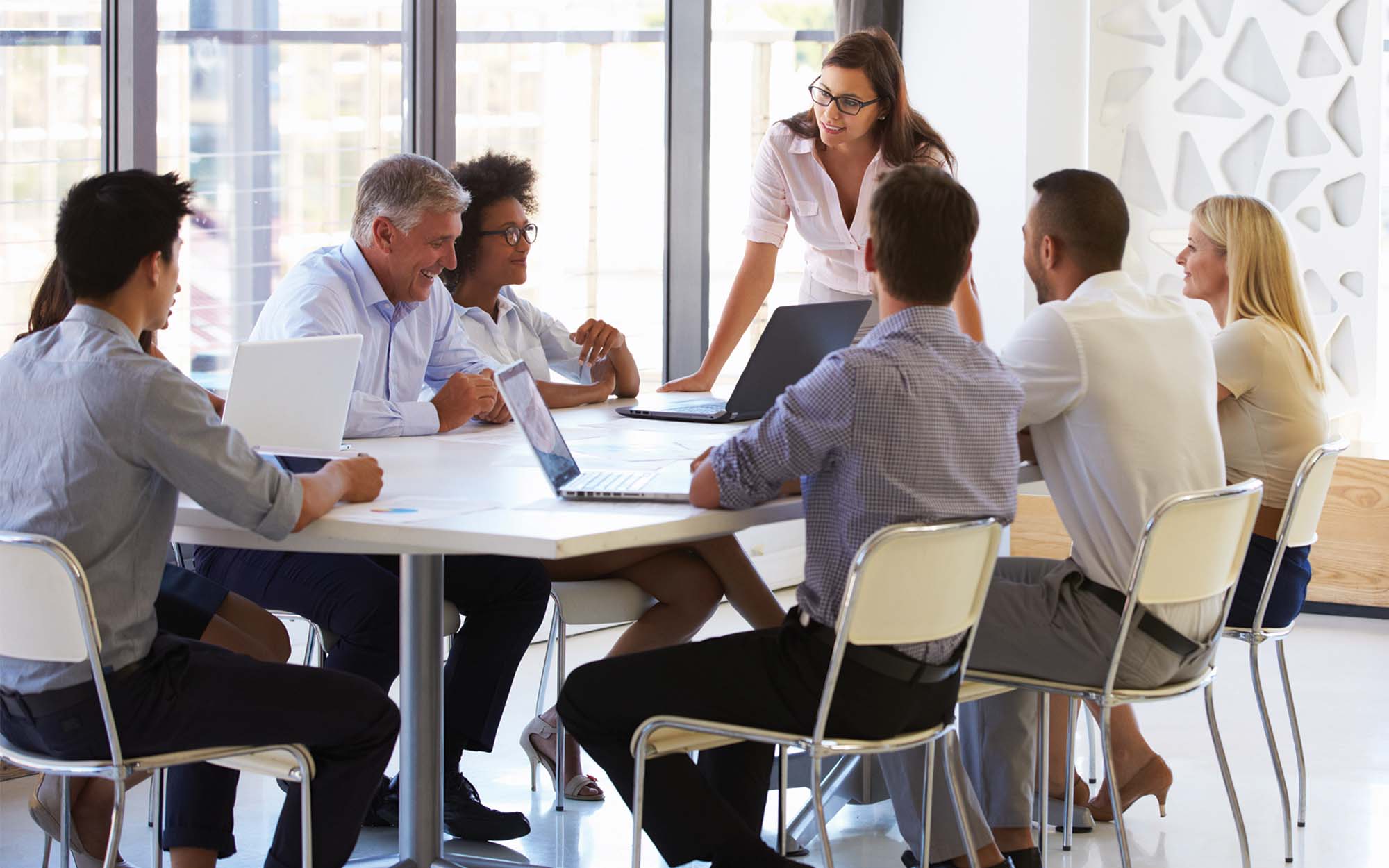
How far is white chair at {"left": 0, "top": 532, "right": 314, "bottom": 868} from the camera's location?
5.89ft

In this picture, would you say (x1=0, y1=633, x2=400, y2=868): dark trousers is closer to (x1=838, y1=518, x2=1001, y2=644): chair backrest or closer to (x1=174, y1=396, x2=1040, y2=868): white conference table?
(x1=174, y1=396, x2=1040, y2=868): white conference table

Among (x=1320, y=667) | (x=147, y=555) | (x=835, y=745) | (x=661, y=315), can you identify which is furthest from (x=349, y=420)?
(x=1320, y=667)

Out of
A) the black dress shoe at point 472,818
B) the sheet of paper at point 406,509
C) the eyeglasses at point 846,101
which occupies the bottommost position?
the black dress shoe at point 472,818

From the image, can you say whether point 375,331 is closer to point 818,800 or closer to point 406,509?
point 406,509

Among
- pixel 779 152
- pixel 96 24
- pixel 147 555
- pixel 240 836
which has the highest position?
pixel 96 24

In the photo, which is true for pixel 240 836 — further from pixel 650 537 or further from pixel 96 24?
pixel 96 24

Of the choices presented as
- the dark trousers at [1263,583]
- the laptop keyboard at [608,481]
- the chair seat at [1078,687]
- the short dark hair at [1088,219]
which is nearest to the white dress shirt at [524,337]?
the laptop keyboard at [608,481]

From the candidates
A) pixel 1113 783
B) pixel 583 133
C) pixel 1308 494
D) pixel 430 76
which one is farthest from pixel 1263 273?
pixel 583 133

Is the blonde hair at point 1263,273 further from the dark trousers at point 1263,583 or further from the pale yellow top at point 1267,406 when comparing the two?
the dark trousers at point 1263,583

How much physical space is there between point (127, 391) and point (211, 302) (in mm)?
2028

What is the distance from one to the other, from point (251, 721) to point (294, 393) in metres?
0.57

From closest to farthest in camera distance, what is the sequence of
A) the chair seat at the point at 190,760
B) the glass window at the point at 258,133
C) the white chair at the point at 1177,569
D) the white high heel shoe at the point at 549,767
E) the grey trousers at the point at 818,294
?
the chair seat at the point at 190,760, the white chair at the point at 1177,569, the white high heel shoe at the point at 549,767, the grey trousers at the point at 818,294, the glass window at the point at 258,133

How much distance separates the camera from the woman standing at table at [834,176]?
10.6ft

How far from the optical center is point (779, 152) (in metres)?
3.46
